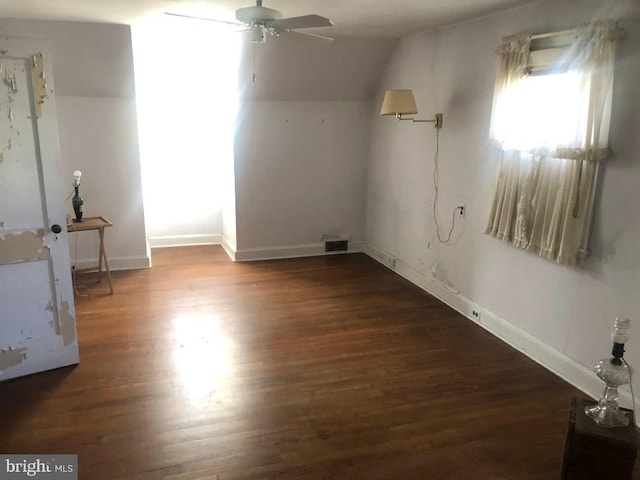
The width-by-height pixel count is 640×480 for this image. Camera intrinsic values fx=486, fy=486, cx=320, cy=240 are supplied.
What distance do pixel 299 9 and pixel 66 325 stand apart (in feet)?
Result: 9.08

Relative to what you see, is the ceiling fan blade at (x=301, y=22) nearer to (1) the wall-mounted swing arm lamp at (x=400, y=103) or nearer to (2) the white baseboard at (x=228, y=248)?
(1) the wall-mounted swing arm lamp at (x=400, y=103)

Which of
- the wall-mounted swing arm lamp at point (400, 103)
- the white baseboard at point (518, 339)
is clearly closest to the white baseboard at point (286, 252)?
the white baseboard at point (518, 339)

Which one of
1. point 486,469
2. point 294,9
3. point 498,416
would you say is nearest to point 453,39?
point 294,9

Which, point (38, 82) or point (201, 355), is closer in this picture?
point (38, 82)

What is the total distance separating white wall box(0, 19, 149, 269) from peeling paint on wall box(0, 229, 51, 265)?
224 centimetres

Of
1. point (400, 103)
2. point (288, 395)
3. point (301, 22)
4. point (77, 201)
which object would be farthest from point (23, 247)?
point (400, 103)

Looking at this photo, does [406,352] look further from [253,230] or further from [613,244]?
[253,230]

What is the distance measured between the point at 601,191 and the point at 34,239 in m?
3.51

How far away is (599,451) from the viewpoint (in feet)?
7.02

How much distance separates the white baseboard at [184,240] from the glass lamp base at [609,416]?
16.5 ft

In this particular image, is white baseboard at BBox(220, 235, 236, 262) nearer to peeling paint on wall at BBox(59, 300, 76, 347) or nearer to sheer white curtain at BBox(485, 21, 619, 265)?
peeling paint on wall at BBox(59, 300, 76, 347)

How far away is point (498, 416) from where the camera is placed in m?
2.86

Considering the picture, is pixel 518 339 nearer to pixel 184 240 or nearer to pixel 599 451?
pixel 599 451

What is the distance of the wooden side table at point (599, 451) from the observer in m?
2.11
